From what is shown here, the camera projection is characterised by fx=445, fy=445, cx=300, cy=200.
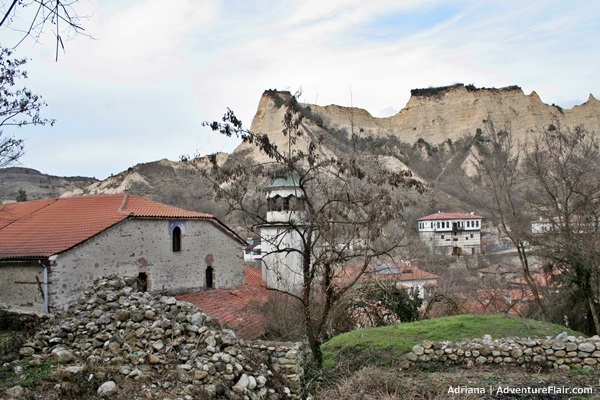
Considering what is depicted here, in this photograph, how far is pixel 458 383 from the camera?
21.6 feet

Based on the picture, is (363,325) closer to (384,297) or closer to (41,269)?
(384,297)

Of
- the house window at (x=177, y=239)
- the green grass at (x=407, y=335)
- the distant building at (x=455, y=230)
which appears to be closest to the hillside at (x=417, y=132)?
the distant building at (x=455, y=230)

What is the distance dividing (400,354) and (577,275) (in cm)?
752

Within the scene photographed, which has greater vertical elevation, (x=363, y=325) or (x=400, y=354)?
(x=400, y=354)

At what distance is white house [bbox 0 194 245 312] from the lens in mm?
13844

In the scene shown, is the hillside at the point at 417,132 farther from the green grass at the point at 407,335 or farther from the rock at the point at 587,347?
the rock at the point at 587,347

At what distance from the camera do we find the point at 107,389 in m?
6.39

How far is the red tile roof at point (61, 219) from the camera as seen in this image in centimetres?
Result: 1463

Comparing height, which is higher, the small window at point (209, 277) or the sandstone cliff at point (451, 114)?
the sandstone cliff at point (451, 114)

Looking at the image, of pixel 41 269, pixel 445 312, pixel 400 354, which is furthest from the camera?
pixel 445 312

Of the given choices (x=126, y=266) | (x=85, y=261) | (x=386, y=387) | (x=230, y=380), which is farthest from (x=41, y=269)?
(x=386, y=387)

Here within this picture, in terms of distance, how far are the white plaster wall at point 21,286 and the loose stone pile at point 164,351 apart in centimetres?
553

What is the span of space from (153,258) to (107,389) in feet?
37.2

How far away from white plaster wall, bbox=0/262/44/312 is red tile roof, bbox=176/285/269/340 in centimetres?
516
